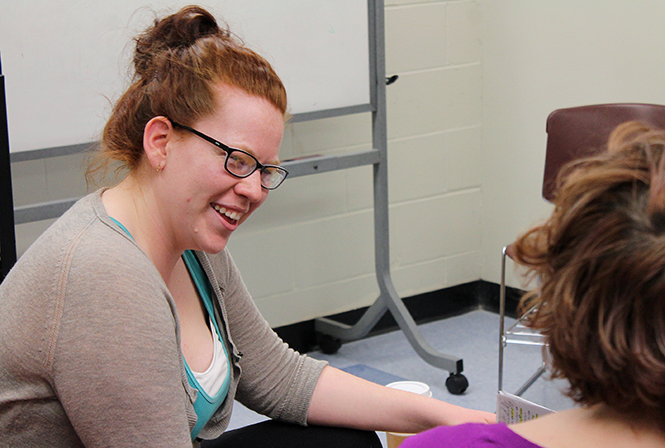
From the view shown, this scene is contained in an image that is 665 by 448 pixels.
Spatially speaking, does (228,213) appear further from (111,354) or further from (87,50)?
(87,50)

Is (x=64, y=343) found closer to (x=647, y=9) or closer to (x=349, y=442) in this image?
(x=349, y=442)

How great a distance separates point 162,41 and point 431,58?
2.00 metres

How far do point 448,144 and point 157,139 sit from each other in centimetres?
216

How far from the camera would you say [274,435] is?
1.34 metres

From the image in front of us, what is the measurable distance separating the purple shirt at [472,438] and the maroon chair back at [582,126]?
157 cm

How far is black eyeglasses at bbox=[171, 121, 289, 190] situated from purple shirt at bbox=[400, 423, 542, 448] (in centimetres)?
52

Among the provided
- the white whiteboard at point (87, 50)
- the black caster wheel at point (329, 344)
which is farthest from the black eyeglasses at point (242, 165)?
the black caster wheel at point (329, 344)

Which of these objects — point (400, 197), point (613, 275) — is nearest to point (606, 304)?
point (613, 275)

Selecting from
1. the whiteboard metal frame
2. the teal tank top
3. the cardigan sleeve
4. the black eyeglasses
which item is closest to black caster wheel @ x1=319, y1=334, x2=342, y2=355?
the whiteboard metal frame

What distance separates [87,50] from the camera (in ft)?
6.58

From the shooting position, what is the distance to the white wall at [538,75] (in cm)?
256

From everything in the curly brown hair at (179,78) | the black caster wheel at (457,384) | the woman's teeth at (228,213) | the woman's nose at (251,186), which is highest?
the curly brown hair at (179,78)

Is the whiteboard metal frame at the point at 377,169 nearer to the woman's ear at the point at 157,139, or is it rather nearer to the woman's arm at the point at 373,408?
the woman's arm at the point at 373,408

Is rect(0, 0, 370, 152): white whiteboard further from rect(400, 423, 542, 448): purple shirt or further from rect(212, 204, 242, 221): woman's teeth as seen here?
rect(400, 423, 542, 448): purple shirt
